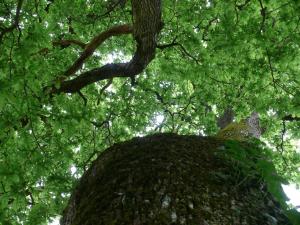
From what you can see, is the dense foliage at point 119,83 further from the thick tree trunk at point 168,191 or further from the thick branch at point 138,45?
the thick tree trunk at point 168,191

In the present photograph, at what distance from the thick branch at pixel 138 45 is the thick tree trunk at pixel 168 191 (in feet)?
8.08

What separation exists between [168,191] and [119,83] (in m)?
10.3

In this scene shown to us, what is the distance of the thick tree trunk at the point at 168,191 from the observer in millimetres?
2605

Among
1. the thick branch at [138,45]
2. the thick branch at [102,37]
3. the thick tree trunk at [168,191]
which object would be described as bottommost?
the thick tree trunk at [168,191]

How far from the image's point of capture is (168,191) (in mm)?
2859

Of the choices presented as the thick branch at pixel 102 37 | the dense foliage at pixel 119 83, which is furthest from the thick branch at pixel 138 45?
the dense foliage at pixel 119 83

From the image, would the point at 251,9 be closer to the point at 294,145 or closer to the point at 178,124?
the point at 178,124

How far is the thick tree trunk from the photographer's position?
2605 millimetres

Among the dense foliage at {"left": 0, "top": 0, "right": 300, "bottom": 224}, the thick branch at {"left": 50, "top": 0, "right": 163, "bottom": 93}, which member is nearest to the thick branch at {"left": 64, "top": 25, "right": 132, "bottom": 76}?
the thick branch at {"left": 50, "top": 0, "right": 163, "bottom": 93}

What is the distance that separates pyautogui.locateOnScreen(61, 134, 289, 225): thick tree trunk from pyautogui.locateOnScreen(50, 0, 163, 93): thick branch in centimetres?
246

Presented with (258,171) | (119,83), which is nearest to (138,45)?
(258,171)

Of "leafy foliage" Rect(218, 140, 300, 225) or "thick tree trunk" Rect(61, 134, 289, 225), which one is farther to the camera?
"leafy foliage" Rect(218, 140, 300, 225)

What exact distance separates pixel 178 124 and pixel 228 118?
5.52 feet

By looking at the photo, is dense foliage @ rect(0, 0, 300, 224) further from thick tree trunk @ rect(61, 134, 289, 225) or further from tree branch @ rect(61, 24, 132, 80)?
thick tree trunk @ rect(61, 134, 289, 225)
